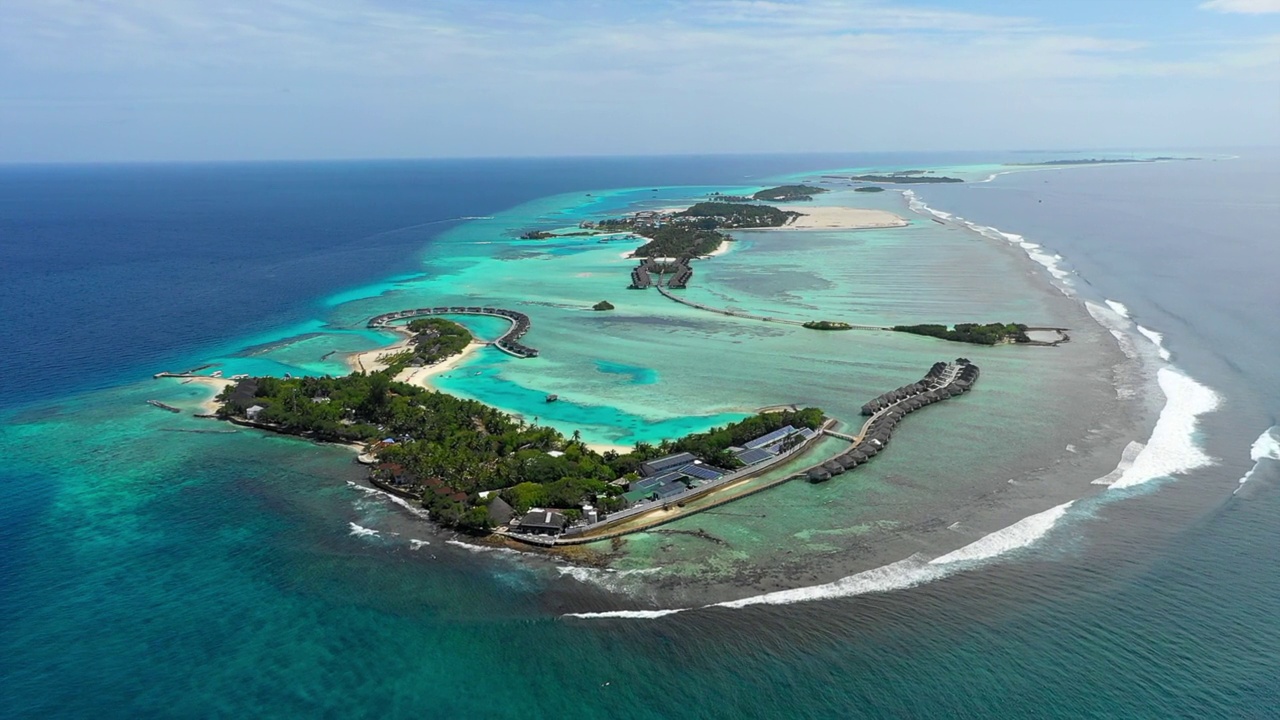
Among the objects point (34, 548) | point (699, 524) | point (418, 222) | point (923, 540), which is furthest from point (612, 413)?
point (418, 222)

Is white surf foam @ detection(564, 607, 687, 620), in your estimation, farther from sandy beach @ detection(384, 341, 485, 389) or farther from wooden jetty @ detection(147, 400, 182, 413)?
wooden jetty @ detection(147, 400, 182, 413)

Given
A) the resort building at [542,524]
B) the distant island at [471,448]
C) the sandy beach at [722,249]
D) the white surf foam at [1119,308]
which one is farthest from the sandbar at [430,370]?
the white surf foam at [1119,308]

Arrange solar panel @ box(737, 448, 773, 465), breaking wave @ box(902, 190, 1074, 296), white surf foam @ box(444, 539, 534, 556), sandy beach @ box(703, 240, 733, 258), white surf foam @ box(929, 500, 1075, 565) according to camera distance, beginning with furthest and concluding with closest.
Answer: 1. sandy beach @ box(703, 240, 733, 258)
2. breaking wave @ box(902, 190, 1074, 296)
3. solar panel @ box(737, 448, 773, 465)
4. white surf foam @ box(444, 539, 534, 556)
5. white surf foam @ box(929, 500, 1075, 565)

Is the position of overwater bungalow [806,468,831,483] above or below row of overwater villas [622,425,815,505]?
below

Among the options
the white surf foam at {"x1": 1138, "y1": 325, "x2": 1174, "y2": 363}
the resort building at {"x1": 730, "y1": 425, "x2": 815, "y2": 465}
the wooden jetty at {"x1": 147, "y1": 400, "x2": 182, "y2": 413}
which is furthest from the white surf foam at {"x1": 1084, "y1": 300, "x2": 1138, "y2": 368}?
the wooden jetty at {"x1": 147, "y1": 400, "x2": 182, "y2": 413}

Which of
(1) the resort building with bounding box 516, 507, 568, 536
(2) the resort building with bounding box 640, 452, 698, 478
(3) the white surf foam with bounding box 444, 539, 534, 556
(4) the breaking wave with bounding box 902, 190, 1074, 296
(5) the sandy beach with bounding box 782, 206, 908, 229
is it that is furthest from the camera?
(5) the sandy beach with bounding box 782, 206, 908, 229

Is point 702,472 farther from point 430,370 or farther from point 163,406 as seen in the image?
point 163,406

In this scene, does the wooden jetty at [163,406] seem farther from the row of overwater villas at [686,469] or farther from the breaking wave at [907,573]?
the breaking wave at [907,573]
